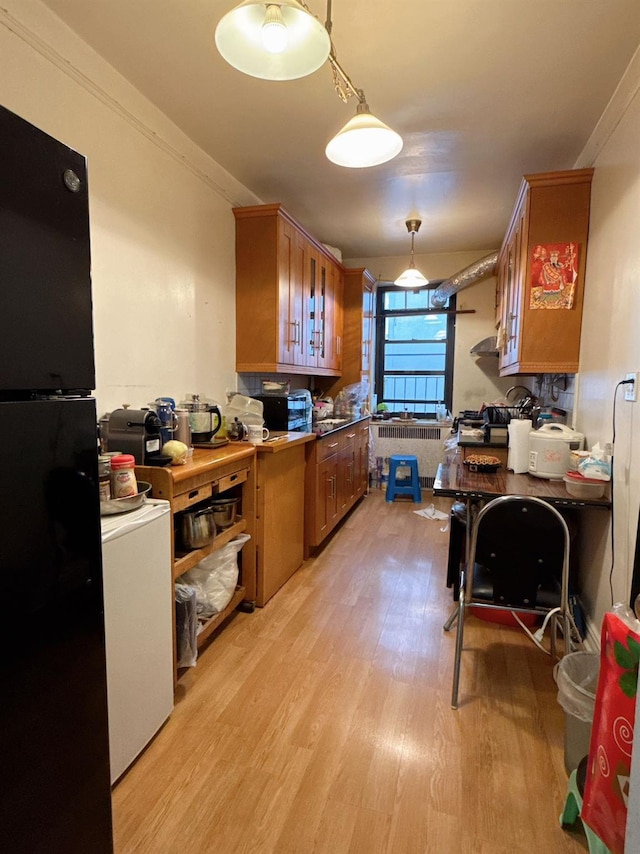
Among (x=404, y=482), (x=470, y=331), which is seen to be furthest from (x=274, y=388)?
(x=470, y=331)

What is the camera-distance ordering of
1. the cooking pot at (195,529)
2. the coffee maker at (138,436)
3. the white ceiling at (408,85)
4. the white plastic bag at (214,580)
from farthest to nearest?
the white plastic bag at (214,580) → the cooking pot at (195,529) → the coffee maker at (138,436) → the white ceiling at (408,85)

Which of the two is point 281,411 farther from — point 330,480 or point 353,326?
point 353,326

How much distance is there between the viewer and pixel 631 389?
1682 millimetres

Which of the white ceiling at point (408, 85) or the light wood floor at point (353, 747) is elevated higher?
the white ceiling at point (408, 85)

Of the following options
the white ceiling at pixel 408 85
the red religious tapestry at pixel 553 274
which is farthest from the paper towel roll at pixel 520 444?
the white ceiling at pixel 408 85

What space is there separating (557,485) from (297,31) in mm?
2015

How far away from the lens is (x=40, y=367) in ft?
2.58

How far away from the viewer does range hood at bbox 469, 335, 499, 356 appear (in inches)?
175

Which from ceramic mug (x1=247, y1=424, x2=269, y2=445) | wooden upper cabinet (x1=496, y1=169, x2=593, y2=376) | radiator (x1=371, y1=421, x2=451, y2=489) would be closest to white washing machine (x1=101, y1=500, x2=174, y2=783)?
ceramic mug (x1=247, y1=424, x2=269, y2=445)

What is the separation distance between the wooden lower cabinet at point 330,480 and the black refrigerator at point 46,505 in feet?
6.96

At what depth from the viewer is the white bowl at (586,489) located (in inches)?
71.9

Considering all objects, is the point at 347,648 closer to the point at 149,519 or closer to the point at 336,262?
the point at 149,519

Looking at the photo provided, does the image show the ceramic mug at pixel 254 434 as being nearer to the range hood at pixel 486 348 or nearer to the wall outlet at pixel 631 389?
the wall outlet at pixel 631 389

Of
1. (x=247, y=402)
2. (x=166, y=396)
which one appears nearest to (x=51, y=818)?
(x=166, y=396)
